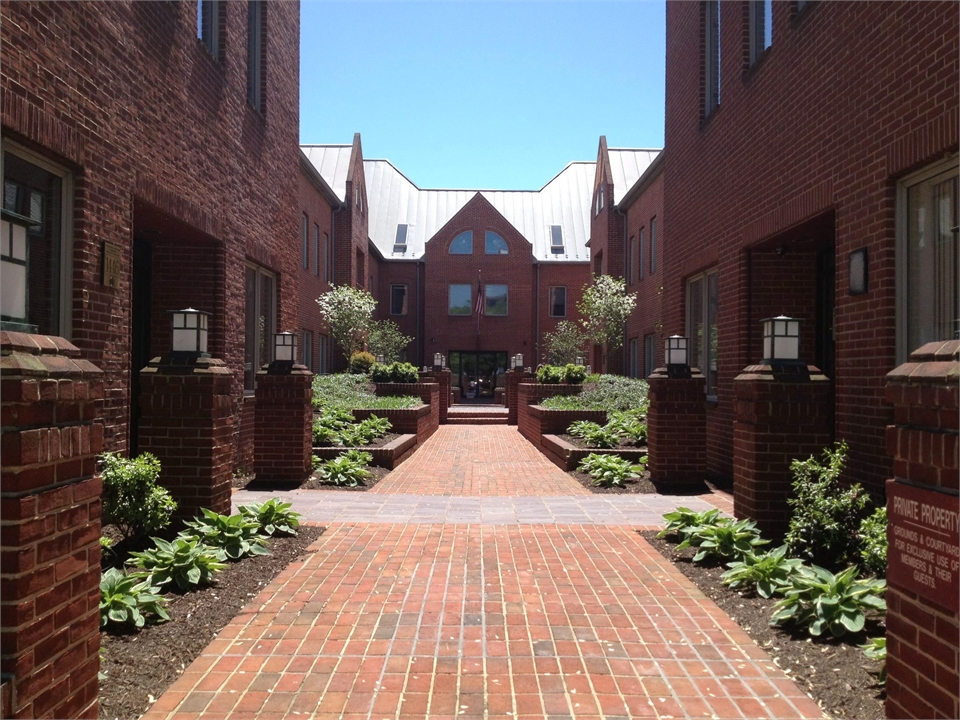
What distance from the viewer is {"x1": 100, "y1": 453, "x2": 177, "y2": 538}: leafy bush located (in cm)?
566

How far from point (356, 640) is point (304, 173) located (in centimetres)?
2045

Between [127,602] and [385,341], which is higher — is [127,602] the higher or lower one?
the lower one

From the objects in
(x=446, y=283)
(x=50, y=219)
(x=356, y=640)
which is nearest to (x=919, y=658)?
(x=356, y=640)

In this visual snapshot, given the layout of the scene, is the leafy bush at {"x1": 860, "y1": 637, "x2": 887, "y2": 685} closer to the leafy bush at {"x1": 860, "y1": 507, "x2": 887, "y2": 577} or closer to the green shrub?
the leafy bush at {"x1": 860, "y1": 507, "x2": 887, "y2": 577}

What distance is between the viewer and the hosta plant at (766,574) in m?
5.02

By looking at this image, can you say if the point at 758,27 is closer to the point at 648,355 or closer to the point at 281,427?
the point at 281,427

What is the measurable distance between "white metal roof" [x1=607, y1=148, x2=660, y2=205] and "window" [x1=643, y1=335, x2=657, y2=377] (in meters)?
9.63

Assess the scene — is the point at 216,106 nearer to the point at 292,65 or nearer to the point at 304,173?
the point at 292,65

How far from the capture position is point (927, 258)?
238 inches

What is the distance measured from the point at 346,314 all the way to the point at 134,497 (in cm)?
2130

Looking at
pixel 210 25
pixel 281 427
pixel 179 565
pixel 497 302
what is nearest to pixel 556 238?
pixel 497 302

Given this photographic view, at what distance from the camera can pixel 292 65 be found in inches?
518

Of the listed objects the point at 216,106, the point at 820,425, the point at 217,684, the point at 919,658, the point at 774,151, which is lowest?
the point at 217,684

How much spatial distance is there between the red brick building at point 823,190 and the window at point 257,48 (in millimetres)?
6440
